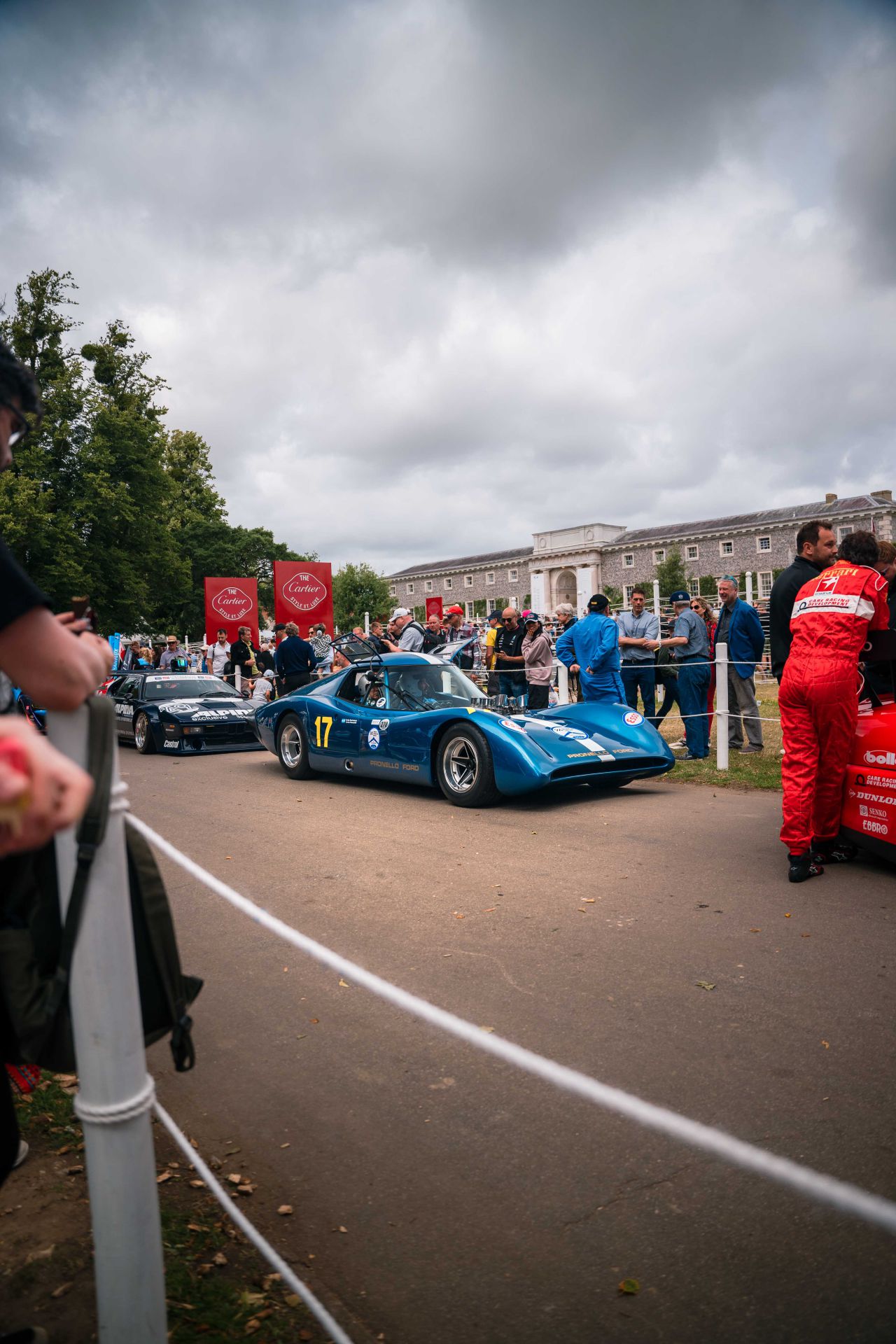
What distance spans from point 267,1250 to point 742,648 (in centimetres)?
977

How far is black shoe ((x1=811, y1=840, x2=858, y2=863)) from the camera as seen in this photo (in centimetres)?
559

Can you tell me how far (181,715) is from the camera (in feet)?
42.4

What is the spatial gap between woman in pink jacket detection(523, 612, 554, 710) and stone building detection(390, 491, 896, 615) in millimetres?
66861

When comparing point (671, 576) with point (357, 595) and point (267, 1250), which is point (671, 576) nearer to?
point (357, 595)

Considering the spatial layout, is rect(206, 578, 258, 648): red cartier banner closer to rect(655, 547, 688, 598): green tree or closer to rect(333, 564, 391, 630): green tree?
rect(655, 547, 688, 598): green tree

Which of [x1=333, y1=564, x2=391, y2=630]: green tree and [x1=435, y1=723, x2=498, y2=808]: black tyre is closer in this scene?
[x1=435, y1=723, x2=498, y2=808]: black tyre

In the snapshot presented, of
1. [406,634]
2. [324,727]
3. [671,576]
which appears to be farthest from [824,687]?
[671,576]

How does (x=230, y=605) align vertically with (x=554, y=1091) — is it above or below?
above

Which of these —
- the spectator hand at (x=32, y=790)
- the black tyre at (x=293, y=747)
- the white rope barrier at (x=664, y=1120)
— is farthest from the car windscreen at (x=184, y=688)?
the spectator hand at (x=32, y=790)

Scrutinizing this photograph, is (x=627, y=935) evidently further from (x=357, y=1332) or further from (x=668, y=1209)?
(x=357, y=1332)

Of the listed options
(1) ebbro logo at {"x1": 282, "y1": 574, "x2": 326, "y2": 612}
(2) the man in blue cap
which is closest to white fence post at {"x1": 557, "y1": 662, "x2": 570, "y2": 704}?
(2) the man in blue cap

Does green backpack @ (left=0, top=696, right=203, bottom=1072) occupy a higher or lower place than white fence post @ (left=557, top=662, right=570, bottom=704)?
lower


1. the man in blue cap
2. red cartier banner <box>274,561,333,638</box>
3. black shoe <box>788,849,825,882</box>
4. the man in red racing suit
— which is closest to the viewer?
the man in red racing suit

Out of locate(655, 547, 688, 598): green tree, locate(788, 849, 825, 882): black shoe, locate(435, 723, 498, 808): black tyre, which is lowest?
locate(788, 849, 825, 882): black shoe
